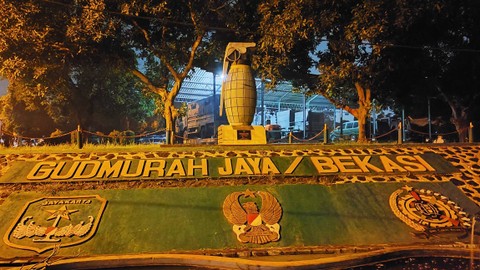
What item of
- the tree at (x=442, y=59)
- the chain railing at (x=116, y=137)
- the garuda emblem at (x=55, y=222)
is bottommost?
the garuda emblem at (x=55, y=222)

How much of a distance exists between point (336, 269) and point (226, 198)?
10.2 feet

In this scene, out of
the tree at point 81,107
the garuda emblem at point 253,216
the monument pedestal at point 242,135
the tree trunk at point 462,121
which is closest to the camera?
the garuda emblem at point 253,216

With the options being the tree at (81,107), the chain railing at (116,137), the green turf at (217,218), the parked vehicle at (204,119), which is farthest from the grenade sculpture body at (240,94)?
the parked vehicle at (204,119)

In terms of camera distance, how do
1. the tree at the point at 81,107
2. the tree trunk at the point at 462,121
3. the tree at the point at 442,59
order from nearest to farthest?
the tree at the point at 442,59
the tree trunk at the point at 462,121
the tree at the point at 81,107

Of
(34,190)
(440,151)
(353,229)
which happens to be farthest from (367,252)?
(34,190)

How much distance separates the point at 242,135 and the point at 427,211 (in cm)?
577

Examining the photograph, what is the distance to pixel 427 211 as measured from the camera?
29.5 ft

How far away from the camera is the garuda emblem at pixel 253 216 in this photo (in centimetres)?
798

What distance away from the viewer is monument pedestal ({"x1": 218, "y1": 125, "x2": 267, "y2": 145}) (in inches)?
482

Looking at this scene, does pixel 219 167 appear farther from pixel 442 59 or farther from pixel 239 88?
pixel 442 59

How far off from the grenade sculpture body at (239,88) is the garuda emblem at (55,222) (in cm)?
525

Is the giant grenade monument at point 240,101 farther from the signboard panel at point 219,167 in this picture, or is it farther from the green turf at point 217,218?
the green turf at point 217,218

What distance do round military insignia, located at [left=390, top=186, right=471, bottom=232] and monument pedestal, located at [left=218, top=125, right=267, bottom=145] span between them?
4541 mm

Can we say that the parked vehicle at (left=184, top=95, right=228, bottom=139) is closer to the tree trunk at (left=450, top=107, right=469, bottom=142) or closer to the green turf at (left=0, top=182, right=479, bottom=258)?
the tree trunk at (left=450, top=107, right=469, bottom=142)
